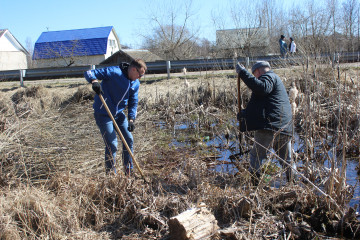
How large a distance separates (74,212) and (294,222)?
89.7 inches

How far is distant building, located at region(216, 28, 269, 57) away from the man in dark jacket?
14.5m

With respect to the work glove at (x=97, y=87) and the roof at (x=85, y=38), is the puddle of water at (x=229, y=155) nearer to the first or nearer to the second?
the work glove at (x=97, y=87)

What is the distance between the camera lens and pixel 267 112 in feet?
14.0

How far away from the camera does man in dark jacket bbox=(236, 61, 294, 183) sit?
13.6 feet

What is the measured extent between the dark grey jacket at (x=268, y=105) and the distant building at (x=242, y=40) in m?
14.5

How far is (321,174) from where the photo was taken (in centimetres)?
429

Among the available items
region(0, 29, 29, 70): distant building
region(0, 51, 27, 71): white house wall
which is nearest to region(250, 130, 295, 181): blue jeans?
region(0, 51, 27, 71): white house wall

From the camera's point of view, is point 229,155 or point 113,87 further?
point 229,155

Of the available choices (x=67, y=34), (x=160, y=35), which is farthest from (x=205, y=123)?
(x=67, y=34)

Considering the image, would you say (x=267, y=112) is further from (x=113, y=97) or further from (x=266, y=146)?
(x=113, y=97)

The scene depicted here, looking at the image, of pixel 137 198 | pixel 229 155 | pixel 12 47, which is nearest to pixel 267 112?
pixel 137 198

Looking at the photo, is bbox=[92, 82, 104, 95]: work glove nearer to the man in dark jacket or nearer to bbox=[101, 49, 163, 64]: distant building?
the man in dark jacket

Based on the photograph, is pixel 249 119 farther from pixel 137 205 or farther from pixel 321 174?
pixel 137 205

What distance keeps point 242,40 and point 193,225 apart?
17.2 metres
